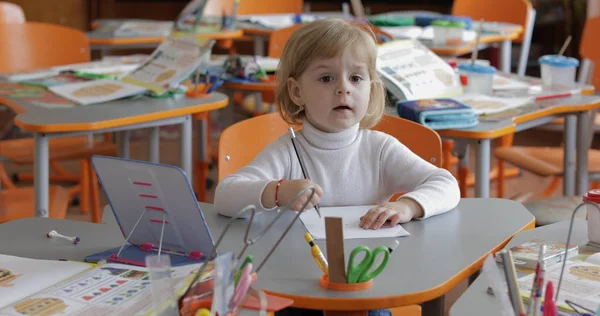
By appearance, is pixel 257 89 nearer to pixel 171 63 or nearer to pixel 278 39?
pixel 171 63

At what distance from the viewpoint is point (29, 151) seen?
3.38 meters

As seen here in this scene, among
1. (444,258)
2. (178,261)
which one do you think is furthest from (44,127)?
(444,258)

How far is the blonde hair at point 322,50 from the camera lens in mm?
1744

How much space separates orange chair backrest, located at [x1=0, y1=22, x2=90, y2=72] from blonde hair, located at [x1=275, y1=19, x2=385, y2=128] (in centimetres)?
186

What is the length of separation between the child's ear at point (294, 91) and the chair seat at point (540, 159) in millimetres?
1613


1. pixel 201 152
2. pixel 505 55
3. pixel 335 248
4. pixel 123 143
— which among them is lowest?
pixel 201 152

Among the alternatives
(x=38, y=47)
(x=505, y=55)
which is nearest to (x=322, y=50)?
(x=38, y=47)

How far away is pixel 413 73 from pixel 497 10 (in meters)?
2.05

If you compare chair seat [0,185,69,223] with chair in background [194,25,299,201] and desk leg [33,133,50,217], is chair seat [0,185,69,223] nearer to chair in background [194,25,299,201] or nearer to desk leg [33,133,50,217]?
desk leg [33,133,50,217]

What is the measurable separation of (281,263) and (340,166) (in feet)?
1.63

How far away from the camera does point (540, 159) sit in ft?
11.0

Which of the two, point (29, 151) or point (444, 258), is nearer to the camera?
point (444, 258)

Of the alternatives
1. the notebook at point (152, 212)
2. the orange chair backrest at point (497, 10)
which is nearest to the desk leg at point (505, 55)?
the orange chair backrest at point (497, 10)

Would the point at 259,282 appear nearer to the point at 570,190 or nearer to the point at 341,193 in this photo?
the point at 341,193
